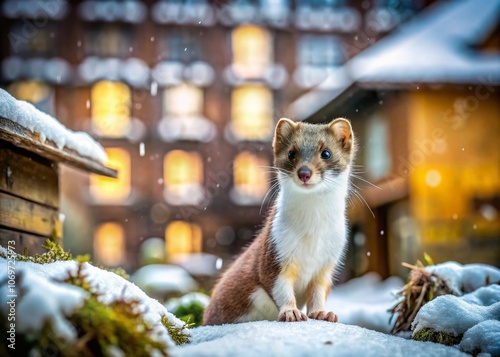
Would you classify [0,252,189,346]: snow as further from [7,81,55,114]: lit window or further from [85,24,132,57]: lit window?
[85,24,132,57]: lit window

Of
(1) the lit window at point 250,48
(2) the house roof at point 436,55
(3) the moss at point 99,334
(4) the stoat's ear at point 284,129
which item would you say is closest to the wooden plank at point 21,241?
(3) the moss at point 99,334

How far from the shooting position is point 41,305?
2232mm

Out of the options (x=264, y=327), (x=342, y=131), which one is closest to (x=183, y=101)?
(x=342, y=131)

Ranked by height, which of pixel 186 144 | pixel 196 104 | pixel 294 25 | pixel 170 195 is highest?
pixel 294 25

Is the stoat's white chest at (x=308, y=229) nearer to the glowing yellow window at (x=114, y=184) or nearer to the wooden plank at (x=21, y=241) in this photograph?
the wooden plank at (x=21, y=241)

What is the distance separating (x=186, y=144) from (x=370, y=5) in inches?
449

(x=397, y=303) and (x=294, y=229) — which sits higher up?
(x=294, y=229)

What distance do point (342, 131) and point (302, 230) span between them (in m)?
0.73

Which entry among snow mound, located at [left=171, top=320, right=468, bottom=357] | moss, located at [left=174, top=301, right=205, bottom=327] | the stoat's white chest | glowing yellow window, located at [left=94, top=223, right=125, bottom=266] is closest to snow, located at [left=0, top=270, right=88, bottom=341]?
snow mound, located at [left=171, top=320, right=468, bottom=357]

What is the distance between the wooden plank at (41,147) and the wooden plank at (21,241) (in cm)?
60

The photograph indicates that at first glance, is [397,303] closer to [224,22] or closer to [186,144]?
[186,144]

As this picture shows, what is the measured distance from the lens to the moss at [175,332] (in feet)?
11.3

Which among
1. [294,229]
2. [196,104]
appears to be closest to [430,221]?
[294,229]

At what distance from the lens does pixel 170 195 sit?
27.9 metres
